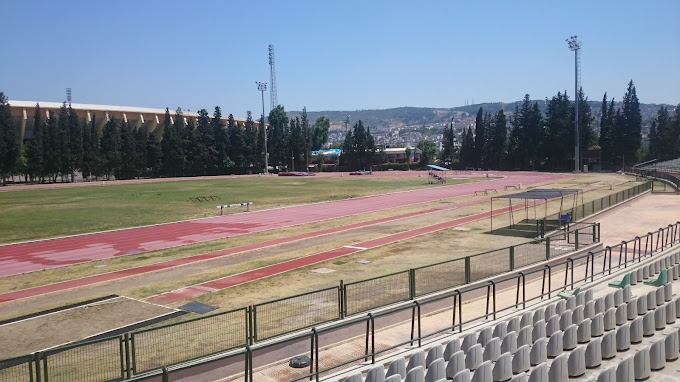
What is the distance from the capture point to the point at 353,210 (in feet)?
153

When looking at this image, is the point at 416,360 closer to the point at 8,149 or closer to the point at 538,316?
the point at 538,316

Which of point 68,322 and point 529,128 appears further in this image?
point 529,128

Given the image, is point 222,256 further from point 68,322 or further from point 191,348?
point 191,348

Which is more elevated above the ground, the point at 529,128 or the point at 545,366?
the point at 529,128

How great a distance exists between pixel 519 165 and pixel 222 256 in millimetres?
110368

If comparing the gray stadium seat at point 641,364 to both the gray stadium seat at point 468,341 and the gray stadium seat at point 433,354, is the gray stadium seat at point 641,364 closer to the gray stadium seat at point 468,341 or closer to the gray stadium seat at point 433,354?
the gray stadium seat at point 468,341

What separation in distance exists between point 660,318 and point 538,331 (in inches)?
153

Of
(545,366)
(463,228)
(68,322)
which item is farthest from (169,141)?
(545,366)

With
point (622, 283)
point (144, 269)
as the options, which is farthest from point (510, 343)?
point (144, 269)

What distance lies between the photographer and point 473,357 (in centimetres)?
1034

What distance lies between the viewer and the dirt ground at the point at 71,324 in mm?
14688

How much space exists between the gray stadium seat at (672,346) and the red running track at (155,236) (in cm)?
2567

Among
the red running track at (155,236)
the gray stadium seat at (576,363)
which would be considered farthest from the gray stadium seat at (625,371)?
the red running track at (155,236)

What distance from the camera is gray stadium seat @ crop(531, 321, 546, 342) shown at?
11.9 metres
